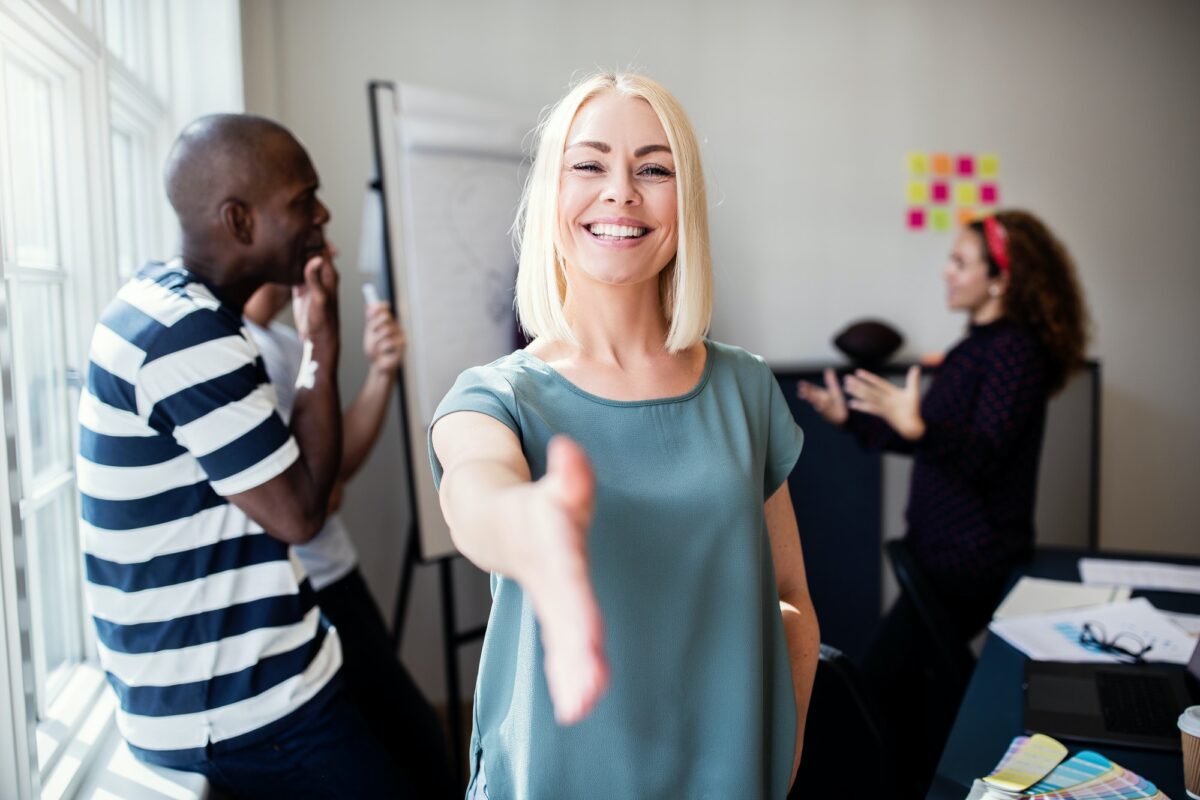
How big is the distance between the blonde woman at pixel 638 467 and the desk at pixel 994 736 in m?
0.38

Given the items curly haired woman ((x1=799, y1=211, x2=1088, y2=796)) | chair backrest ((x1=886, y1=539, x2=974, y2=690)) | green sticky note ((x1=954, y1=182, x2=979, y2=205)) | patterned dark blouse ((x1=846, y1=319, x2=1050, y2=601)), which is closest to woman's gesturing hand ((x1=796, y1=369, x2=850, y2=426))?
curly haired woman ((x1=799, y1=211, x2=1088, y2=796))

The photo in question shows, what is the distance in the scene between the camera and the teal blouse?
100cm

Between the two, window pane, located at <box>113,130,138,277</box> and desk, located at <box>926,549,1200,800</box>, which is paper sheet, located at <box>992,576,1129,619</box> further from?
window pane, located at <box>113,130,138,277</box>

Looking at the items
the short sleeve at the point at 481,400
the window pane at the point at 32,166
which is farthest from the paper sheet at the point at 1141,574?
the window pane at the point at 32,166

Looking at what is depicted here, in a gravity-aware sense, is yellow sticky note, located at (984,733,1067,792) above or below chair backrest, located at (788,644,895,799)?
below

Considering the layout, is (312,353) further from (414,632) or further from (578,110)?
(414,632)

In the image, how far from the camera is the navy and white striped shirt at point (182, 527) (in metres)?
1.31

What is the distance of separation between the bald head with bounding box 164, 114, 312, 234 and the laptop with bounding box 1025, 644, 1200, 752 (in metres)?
1.48

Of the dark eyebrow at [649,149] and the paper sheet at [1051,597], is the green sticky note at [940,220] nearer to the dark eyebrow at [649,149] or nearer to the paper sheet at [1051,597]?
the paper sheet at [1051,597]

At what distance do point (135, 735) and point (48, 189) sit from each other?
926mm

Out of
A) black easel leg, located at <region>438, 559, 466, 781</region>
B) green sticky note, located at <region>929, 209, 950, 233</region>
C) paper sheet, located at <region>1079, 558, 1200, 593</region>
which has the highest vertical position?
green sticky note, located at <region>929, 209, 950, 233</region>

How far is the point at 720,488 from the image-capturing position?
103 cm

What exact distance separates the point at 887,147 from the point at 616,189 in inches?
114

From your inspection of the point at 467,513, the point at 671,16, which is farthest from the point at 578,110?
the point at 671,16
